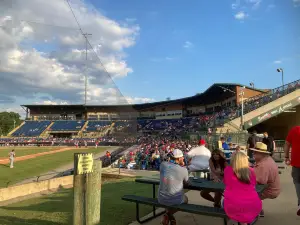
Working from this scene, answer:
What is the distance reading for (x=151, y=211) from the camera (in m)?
5.94

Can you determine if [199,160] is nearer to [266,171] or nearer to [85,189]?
[266,171]

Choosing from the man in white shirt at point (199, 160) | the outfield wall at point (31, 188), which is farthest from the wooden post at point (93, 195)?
the outfield wall at point (31, 188)

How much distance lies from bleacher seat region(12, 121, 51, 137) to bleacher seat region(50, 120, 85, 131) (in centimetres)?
222

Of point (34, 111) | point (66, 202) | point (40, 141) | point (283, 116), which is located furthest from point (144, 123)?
point (66, 202)

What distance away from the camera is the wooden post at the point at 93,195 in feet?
14.2

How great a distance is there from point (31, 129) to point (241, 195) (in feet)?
231

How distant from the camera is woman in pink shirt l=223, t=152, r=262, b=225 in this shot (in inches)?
143

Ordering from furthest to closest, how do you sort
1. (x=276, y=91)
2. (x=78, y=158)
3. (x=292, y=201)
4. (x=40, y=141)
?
(x=40, y=141) → (x=276, y=91) → (x=292, y=201) → (x=78, y=158)

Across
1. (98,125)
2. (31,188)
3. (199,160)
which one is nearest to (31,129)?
(98,125)

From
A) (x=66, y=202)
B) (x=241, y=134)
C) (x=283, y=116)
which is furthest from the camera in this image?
(x=283, y=116)

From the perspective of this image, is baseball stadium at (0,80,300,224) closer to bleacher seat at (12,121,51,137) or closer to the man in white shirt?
bleacher seat at (12,121,51,137)

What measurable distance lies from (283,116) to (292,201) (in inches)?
1104

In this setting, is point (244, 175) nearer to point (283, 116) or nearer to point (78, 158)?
point (78, 158)

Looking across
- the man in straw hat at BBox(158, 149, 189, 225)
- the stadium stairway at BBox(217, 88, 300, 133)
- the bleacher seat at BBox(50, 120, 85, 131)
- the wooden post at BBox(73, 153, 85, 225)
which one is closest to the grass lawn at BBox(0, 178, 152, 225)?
the wooden post at BBox(73, 153, 85, 225)
